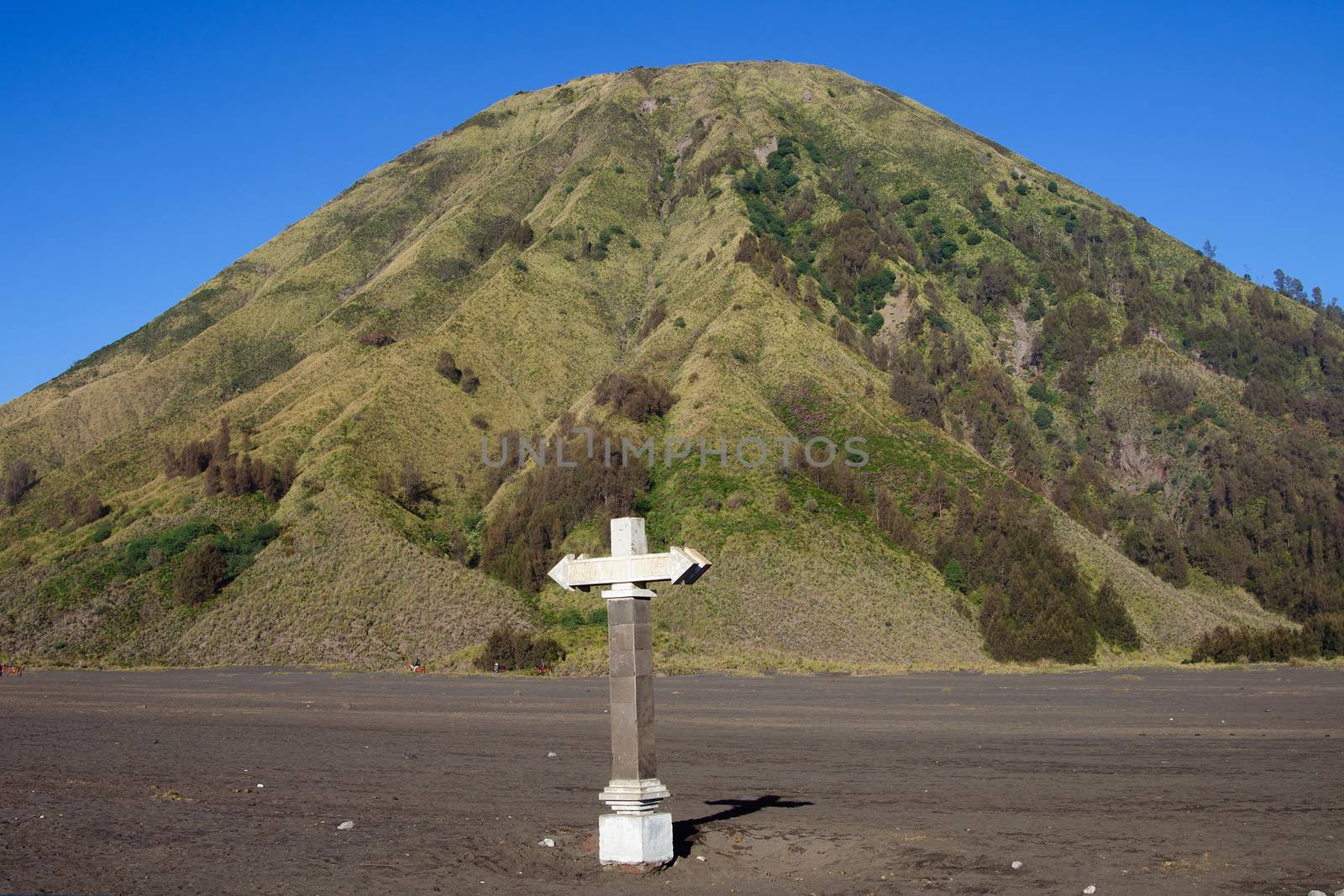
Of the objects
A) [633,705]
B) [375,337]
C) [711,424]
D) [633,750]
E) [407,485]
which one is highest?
[375,337]

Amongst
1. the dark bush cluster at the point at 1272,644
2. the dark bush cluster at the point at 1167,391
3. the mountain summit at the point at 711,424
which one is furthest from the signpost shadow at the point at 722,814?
the dark bush cluster at the point at 1167,391

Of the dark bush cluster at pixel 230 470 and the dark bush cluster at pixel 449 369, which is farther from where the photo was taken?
the dark bush cluster at pixel 449 369

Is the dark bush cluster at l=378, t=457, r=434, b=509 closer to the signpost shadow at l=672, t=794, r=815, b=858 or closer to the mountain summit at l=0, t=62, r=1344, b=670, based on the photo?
the mountain summit at l=0, t=62, r=1344, b=670

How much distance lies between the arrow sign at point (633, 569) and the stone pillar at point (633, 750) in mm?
153

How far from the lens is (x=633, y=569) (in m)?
15.2

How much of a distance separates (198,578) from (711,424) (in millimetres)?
29627

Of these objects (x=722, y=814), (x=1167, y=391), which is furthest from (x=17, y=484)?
(x=1167, y=391)

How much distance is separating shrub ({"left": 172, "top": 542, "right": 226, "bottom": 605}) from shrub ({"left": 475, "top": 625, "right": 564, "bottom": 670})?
17055mm

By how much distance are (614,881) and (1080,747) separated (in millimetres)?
15695

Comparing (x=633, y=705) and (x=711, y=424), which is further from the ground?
(x=711, y=424)

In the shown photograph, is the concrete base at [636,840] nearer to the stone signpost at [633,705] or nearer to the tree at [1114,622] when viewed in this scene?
the stone signpost at [633,705]

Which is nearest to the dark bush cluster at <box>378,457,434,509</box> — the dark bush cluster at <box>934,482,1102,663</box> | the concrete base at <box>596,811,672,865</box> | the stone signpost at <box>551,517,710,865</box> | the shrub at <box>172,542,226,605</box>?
the shrub at <box>172,542,226,605</box>

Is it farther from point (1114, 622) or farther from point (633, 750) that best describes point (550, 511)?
point (633, 750)

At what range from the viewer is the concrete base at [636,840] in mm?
14930
